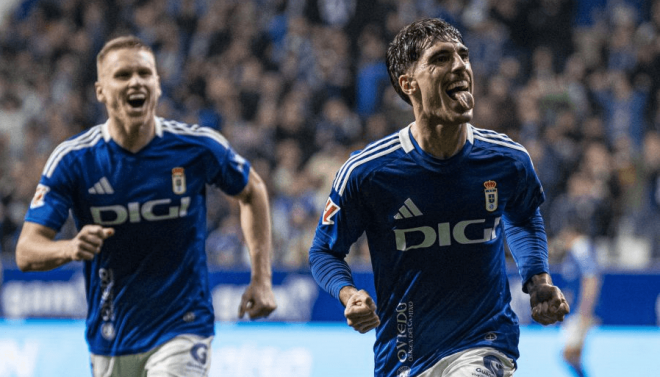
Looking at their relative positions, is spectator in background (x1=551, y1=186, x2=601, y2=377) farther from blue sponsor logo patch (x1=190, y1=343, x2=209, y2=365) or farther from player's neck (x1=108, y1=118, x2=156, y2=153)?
player's neck (x1=108, y1=118, x2=156, y2=153)

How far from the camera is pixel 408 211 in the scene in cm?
408

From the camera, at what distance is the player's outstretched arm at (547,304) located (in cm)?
389

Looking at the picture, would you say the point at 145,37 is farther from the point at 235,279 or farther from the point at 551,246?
the point at 551,246

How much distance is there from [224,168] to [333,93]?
9055 mm

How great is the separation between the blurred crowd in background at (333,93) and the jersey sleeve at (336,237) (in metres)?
6.91

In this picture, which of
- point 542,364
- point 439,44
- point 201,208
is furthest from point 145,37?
point 439,44

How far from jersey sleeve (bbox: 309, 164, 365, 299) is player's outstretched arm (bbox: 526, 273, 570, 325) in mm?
751

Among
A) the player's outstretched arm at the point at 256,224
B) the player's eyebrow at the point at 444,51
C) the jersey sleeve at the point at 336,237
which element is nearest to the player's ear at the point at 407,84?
the player's eyebrow at the point at 444,51

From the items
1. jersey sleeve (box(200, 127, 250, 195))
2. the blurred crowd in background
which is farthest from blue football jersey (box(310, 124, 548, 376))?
the blurred crowd in background

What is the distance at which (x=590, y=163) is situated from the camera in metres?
11.9

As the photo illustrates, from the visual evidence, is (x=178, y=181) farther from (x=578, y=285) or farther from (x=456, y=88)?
(x=578, y=285)

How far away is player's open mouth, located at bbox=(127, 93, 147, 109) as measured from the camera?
5.06m

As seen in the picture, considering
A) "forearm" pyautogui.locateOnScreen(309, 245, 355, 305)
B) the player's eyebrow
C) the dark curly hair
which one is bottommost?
"forearm" pyautogui.locateOnScreen(309, 245, 355, 305)

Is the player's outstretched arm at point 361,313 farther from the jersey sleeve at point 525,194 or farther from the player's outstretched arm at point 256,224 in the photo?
the player's outstretched arm at point 256,224
